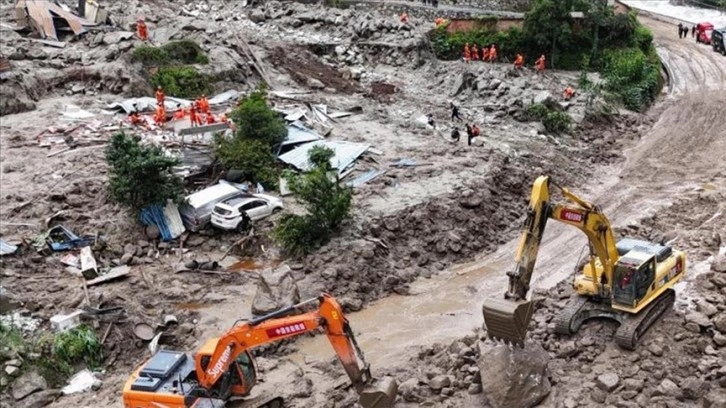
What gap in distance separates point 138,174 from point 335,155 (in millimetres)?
6773

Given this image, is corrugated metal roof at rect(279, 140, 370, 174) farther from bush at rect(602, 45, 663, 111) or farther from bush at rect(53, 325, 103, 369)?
bush at rect(602, 45, 663, 111)

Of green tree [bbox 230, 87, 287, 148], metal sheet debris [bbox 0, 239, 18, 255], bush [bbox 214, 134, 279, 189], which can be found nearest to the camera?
metal sheet debris [bbox 0, 239, 18, 255]

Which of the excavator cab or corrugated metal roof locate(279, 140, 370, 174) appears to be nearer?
the excavator cab

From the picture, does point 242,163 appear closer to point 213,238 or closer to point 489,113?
point 213,238

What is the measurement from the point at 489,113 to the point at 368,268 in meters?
14.0

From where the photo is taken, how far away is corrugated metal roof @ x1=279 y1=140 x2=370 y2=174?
24.6 metres

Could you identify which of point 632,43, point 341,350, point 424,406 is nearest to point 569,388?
point 424,406

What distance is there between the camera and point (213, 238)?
22016 millimetres

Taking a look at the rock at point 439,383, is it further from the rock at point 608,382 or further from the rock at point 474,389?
the rock at point 608,382

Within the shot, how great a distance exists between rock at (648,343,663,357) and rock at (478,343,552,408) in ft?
7.31

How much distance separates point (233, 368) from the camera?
14023 mm

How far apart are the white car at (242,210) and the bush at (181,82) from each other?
10.4 meters

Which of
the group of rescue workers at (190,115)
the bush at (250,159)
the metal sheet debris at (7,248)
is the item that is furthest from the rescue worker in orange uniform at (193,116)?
the metal sheet debris at (7,248)

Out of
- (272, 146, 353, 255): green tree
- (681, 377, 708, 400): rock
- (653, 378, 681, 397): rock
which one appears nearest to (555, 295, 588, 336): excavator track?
(653, 378, 681, 397): rock
